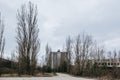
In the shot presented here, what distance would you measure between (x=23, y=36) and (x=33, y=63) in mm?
4186

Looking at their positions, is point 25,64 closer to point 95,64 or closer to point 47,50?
point 95,64

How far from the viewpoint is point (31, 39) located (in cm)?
3092

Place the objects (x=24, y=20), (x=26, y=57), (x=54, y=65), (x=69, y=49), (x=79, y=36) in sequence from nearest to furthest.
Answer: (x=26, y=57)
(x=24, y=20)
(x=79, y=36)
(x=69, y=49)
(x=54, y=65)

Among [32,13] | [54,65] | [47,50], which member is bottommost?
[54,65]

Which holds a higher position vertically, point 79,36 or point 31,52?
point 79,36

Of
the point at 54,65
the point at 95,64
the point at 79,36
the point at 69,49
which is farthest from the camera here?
the point at 54,65

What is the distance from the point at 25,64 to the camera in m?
30.2

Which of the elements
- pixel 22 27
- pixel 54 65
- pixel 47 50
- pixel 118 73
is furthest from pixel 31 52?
pixel 54 65

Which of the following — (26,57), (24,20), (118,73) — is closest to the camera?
(118,73)

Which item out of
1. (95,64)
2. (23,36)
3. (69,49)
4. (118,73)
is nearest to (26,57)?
(23,36)

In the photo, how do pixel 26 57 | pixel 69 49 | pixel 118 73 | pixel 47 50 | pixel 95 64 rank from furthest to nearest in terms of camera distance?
pixel 47 50 → pixel 69 49 → pixel 95 64 → pixel 26 57 → pixel 118 73

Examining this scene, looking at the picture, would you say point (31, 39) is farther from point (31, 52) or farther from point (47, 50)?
point (47, 50)

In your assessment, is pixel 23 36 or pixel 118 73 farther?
pixel 23 36

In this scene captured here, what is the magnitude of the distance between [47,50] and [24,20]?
2700 cm
